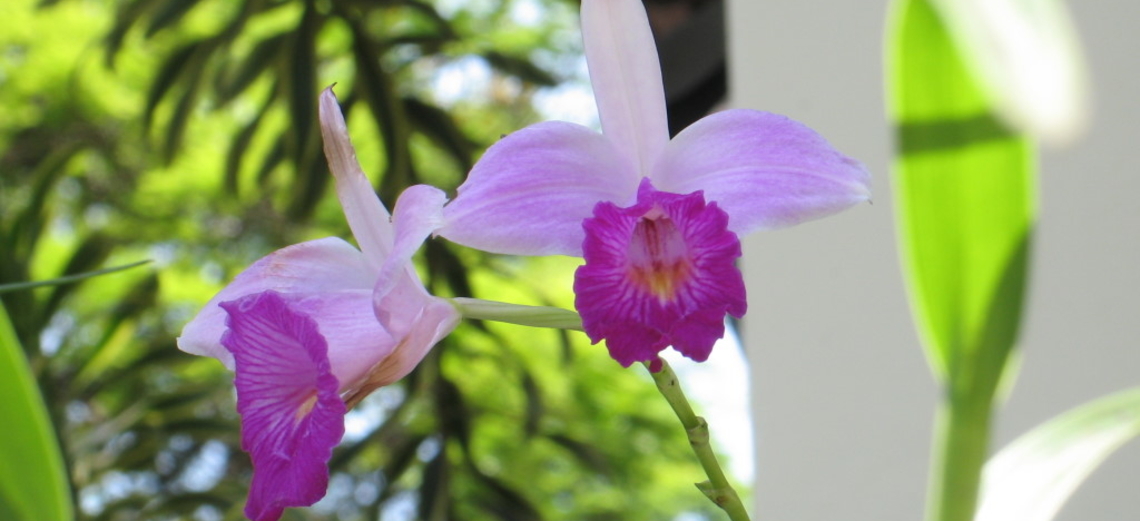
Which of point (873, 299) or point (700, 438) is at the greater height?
point (700, 438)

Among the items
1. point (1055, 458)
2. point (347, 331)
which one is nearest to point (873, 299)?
point (1055, 458)

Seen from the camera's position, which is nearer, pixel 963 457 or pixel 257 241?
pixel 963 457

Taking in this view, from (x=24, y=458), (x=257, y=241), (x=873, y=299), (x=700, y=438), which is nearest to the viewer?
(x=700, y=438)

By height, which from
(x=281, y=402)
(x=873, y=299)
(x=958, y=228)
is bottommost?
(x=873, y=299)

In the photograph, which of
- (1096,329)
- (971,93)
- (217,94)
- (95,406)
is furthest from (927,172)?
(95,406)

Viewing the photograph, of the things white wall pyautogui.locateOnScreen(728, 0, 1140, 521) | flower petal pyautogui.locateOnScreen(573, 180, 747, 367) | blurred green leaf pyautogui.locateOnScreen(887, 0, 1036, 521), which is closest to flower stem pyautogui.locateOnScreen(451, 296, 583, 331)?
flower petal pyautogui.locateOnScreen(573, 180, 747, 367)

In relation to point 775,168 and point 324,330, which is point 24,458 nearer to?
point 324,330

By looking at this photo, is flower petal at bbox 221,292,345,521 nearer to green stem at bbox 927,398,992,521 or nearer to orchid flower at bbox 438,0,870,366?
orchid flower at bbox 438,0,870,366

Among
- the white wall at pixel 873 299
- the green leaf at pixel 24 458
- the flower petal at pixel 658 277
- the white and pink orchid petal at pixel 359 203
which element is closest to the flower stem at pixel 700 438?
the flower petal at pixel 658 277
